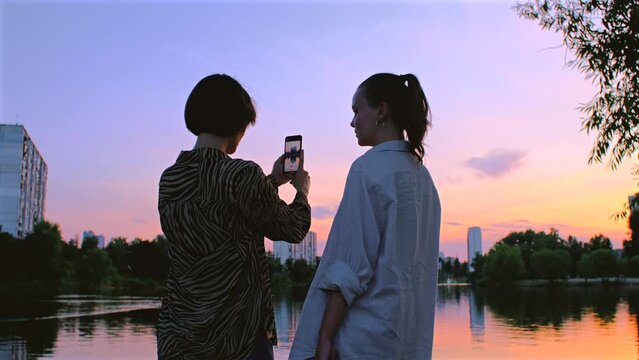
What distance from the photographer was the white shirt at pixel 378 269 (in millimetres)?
1700

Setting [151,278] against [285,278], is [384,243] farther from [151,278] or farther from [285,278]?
[285,278]

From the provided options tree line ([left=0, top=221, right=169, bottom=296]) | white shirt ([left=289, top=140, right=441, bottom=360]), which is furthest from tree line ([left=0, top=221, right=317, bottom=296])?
white shirt ([left=289, top=140, right=441, bottom=360])

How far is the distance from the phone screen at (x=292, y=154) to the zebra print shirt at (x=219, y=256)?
0.29 metres


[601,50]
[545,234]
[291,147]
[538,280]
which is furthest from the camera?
[545,234]

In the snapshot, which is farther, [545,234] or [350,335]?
[545,234]

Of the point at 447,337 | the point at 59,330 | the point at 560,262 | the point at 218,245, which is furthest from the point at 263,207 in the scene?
the point at 560,262

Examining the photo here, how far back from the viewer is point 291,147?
2.21 metres

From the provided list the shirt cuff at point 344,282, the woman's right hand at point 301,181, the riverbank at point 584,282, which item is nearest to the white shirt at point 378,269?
the shirt cuff at point 344,282

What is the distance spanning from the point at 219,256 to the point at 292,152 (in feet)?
1.80

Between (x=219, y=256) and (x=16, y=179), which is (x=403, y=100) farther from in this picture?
(x=16, y=179)

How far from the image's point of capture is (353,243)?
1.73 metres

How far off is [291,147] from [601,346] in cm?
1526

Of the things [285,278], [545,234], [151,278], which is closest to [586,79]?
[151,278]

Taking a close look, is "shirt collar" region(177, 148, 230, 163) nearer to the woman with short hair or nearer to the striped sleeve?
the woman with short hair
